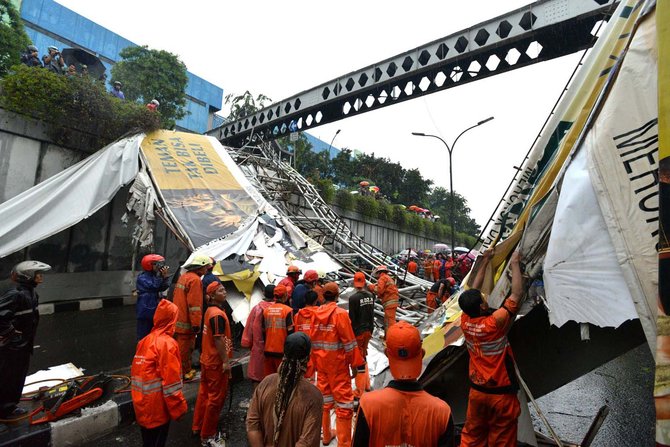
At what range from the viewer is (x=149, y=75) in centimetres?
1488

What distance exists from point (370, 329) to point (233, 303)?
315 cm

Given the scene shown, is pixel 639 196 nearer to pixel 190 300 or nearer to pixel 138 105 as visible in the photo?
pixel 190 300

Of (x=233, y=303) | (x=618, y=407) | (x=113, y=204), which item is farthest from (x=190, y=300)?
(x=113, y=204)

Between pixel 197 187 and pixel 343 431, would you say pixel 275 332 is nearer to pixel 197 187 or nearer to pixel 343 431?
pixel 343 431

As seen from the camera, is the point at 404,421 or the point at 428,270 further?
the point at 428,270

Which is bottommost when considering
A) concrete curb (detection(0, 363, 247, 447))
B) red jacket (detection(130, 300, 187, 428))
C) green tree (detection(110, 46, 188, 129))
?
concrete curb (detection(0, 363, 247, 447))

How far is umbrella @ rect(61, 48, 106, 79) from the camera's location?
38.6 ft

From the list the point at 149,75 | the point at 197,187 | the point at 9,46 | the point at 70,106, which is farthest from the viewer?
the point at 149,75

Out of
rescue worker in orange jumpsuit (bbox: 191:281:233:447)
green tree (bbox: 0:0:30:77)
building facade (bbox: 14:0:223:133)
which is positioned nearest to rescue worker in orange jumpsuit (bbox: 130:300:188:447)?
rescue worker in orange jumpsuit (bbox: 191:281:233:447)

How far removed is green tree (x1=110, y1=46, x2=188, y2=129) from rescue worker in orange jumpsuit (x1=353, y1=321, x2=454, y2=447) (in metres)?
15.1

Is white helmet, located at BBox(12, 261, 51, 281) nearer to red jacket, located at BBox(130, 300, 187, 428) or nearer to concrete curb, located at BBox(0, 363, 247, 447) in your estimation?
concrete curb, located at BBox(0, 363, 247, 447)

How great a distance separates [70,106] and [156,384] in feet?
31.5

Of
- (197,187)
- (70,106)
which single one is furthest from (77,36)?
(197,187)

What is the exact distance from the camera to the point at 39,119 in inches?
358
